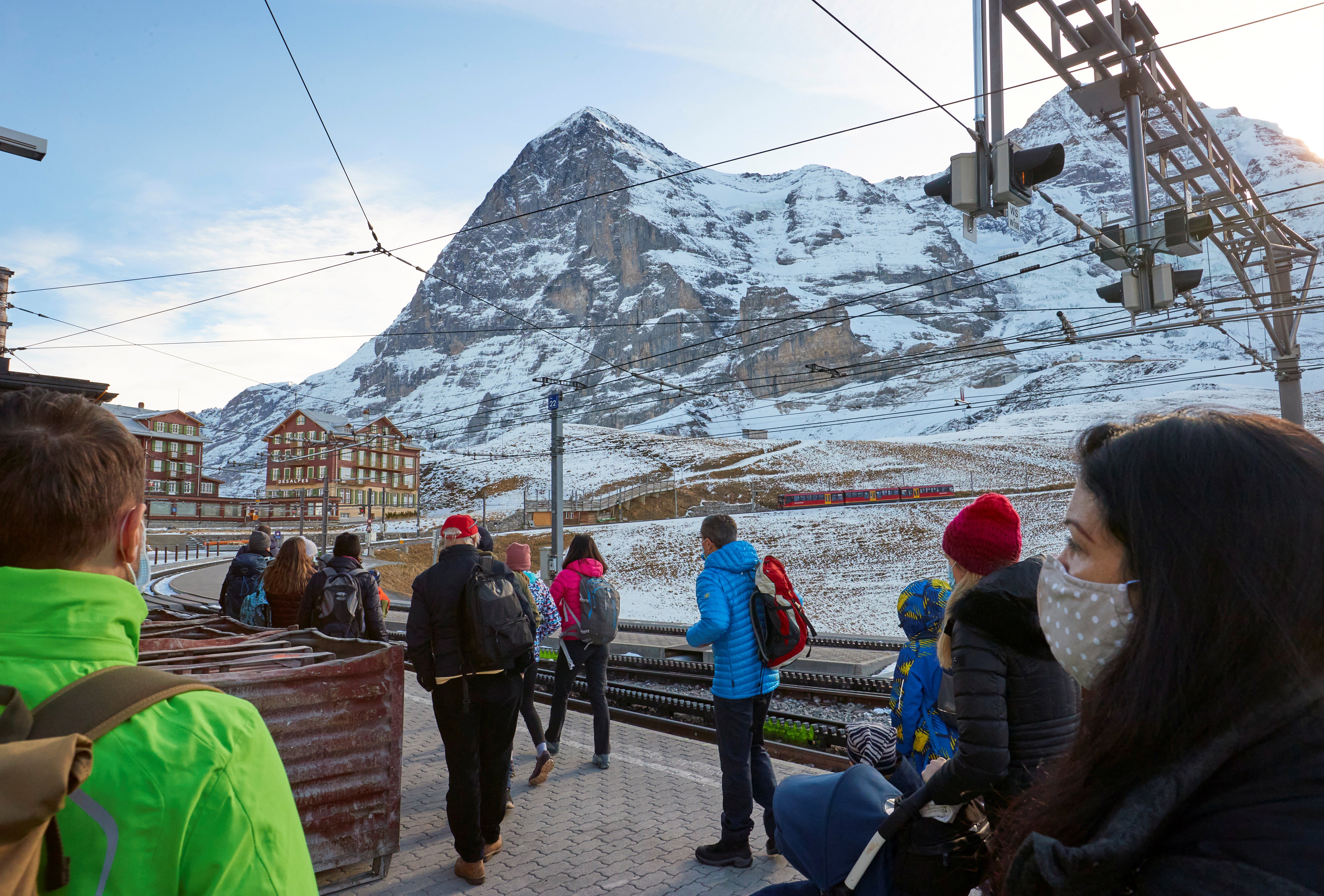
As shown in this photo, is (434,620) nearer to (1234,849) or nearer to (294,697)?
(294,697)

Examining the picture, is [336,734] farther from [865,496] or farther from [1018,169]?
[865,496]

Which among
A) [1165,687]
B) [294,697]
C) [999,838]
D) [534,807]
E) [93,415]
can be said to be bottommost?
[534,807]

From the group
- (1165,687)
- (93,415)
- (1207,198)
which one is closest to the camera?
(1165,687)

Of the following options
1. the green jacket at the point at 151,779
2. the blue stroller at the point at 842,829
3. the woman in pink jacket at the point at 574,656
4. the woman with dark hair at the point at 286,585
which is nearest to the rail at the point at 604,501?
the woman with dark hair at the point at 286,585

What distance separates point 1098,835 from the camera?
113 centimetres

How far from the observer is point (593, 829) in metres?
5.45

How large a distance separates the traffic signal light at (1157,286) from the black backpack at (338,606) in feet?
28.4

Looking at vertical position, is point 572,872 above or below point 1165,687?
below

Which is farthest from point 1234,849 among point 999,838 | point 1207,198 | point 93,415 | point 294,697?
point 1207,198

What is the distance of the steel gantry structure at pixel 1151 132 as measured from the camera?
7.79 m

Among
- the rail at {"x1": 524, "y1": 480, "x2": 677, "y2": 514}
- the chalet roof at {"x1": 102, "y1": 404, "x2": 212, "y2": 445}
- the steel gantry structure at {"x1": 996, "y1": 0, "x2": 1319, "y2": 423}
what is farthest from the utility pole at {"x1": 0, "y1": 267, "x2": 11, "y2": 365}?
the chalet roof at {"x1": 102, "y1": 404, "x2": 212, "y2": 445}

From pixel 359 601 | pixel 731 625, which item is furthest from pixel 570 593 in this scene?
pixel 731 625

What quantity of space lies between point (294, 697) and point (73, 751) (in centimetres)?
365

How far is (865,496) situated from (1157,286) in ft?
122
